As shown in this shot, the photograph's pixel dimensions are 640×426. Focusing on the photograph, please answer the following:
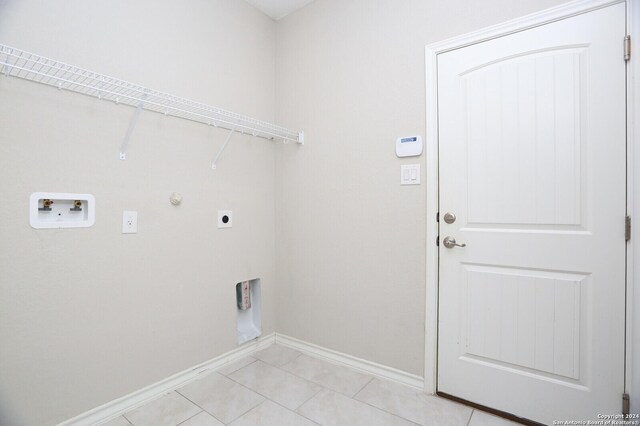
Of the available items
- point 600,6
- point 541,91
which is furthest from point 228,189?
point 600,6

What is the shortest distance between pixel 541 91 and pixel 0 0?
2.43 meters

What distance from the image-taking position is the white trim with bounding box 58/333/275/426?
5.07ft

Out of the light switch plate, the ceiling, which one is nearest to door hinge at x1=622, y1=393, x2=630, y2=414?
the light switch plate

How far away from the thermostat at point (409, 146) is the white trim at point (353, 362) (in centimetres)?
132

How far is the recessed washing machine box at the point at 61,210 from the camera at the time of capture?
1.39 meters

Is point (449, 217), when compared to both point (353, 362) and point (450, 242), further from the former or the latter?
point (353, 362)

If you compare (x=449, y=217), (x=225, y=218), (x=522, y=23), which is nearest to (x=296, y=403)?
(x=225, y=218)

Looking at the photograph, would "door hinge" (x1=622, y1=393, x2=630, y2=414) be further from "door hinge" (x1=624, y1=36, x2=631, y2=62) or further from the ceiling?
the ceiling

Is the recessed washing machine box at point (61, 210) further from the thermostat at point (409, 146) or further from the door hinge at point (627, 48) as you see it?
the door hinge at point (627, 48)

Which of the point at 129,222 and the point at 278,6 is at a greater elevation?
the point at 278,6

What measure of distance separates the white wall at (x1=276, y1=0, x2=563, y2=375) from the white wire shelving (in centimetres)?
42

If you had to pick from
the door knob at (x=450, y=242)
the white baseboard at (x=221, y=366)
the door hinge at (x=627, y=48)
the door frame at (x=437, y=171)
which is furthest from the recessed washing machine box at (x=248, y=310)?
the door hinge at (x=627, y=48)

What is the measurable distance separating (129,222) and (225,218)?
61cm

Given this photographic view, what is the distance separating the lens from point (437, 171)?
1.79m
